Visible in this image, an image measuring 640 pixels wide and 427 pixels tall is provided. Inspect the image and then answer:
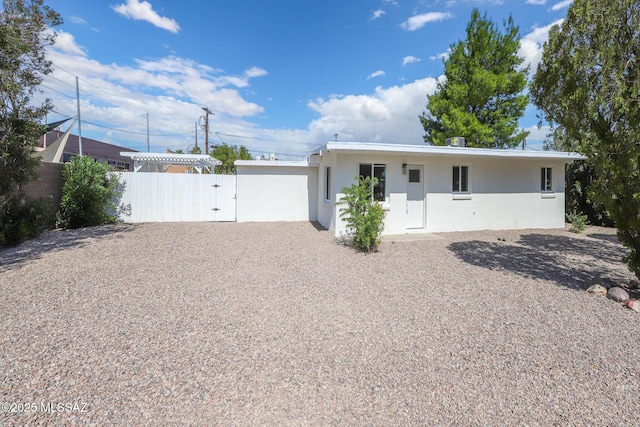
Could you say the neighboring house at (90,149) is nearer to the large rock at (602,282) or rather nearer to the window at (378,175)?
the window at (378,175)

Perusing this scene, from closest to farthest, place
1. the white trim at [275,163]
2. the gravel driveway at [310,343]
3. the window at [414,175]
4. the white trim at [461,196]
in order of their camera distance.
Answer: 1. the gravel driveway at [310,343]
2. the window at [414,175]
3. the white trim at [461,196]
4. the white trim at [275,163]

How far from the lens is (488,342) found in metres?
3.19

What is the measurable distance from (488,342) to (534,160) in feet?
33.1

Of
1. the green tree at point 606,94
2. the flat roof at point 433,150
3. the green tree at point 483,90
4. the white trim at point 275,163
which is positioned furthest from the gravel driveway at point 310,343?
the green tree at point 483,90

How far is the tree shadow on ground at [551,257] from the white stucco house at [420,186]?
1.76m

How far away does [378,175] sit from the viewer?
932 centimetres

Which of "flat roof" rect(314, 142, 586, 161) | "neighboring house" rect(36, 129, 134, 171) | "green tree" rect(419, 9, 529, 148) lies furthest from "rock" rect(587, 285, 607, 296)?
"neighboring house" rect(36, 129, 134, 171)

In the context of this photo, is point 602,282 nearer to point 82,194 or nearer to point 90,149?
point 82,194

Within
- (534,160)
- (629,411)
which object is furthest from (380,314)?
(534,160)

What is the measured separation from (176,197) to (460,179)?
10105mm

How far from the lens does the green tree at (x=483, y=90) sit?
1841 cm

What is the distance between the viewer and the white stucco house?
919cm

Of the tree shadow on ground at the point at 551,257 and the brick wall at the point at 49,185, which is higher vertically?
the brick wall at the point at 49,185

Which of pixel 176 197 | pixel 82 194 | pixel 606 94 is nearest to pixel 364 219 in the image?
pixel 606 94
